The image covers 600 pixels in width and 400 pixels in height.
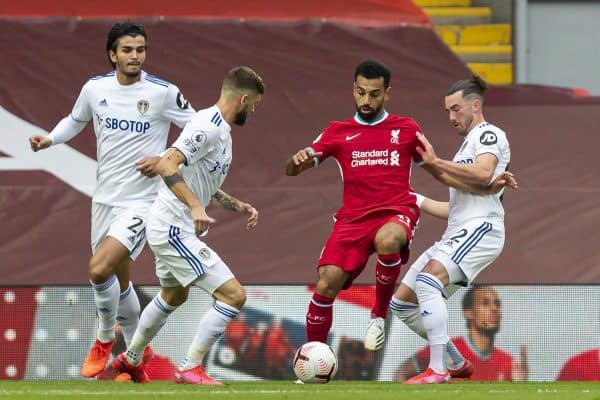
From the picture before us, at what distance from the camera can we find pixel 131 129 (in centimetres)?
925

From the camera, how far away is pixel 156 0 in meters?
12.5

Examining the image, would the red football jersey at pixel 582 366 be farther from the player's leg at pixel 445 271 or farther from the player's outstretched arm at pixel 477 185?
the player's outstretched arm at pixel 477 185

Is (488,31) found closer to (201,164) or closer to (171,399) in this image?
(201,164)

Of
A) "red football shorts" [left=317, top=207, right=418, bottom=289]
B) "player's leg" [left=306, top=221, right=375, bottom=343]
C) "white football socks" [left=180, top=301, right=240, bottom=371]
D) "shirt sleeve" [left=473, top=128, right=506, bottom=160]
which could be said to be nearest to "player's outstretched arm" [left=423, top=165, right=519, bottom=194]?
"shirt sleeve" [left=473, top=128, right=506, bottom=160]

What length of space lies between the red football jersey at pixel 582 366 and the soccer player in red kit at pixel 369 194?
2.46m

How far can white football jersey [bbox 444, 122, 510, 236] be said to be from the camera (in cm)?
909

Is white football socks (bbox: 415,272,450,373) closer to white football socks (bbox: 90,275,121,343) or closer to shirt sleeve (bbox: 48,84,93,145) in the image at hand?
white football socks (bbox: 90,275,121,343)

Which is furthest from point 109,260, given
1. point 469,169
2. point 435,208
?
point 469,169

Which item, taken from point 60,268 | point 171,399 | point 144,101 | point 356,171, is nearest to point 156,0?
point 60,268

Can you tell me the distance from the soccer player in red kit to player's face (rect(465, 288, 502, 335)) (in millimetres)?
2143

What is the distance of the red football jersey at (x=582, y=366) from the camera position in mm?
10719

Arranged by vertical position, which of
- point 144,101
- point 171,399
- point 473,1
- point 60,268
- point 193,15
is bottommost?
point 171,399

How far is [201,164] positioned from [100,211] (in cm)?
101

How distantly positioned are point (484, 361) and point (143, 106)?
3145 millimetres
